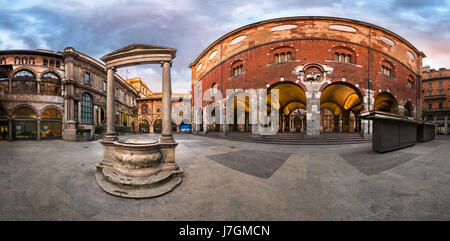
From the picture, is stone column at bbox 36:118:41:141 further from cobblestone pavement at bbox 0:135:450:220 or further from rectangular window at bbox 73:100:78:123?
cobblestone pavement at bbox 0:135:450:220

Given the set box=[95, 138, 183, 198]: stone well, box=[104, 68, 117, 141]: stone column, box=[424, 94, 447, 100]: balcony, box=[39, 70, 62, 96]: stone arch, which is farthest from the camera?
box=[424, 94, 447, 100]: balcony

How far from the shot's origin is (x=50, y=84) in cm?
1691

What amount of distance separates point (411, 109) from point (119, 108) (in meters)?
42.1

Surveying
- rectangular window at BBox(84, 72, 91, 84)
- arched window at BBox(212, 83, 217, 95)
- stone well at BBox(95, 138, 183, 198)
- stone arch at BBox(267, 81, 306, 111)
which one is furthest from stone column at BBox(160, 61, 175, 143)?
rectangular window at BBox(84, 72, 91, 84)

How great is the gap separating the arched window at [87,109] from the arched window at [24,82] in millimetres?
3989

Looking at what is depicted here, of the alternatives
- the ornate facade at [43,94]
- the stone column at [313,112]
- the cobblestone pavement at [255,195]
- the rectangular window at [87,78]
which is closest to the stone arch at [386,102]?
the stone column at [313,112]

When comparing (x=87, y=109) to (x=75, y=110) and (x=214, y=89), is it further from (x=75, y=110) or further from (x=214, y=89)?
(x=214, y=89)

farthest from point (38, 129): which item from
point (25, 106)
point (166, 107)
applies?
point (166, 107)

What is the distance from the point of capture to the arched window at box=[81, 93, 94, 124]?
730 inches

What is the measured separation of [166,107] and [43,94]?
21.2m

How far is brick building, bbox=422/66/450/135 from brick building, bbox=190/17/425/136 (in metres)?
20.8

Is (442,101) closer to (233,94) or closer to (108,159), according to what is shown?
(233,94)

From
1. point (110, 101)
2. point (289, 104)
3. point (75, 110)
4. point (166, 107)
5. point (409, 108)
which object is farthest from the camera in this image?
point (289, 104)
